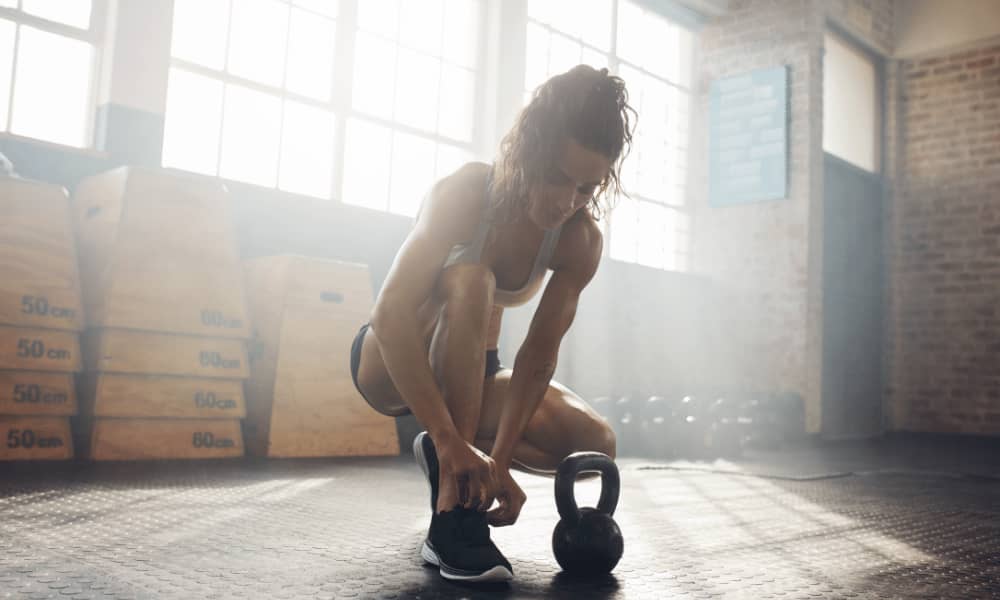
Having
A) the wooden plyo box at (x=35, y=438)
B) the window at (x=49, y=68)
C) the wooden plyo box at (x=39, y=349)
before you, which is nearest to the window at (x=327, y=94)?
the window at (x=49, y=68)

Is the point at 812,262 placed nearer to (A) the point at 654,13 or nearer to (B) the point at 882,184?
(B) the point at 882,184

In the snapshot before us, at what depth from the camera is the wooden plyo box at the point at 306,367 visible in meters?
3.18

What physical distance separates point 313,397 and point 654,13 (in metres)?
4.22

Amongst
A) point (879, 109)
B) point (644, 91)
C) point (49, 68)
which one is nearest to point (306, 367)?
point (49, 68)

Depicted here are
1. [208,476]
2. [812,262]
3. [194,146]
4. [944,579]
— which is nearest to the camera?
[944,579]

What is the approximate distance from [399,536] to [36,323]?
5.51 feet

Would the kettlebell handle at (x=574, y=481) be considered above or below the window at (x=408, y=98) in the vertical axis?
below

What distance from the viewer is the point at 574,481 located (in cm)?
139

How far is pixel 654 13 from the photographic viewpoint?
20.1 feet

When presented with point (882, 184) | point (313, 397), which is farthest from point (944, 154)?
point (313, 397)

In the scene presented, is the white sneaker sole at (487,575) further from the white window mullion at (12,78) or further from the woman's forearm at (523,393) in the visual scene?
the white window mullion at (12,78)

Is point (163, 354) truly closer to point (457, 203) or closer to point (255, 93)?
point (255, 93)

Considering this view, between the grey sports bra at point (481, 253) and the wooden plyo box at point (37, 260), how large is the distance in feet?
6.13

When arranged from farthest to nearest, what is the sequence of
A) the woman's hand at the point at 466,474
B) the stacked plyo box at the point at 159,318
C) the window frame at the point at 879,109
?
the window frame at the point at 879,109
the stacked plyo box at the point at 159,318
the woman's hand at the point at 466,474
